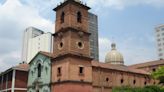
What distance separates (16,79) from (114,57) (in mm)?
21736

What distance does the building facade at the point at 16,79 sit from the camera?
4634 cm

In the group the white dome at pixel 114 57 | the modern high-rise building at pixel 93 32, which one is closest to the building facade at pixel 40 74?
the white dome at pixel 114 57

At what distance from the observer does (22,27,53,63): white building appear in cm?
9625

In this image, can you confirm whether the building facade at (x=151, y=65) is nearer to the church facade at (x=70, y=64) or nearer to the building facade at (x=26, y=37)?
the church facade at (x=70, y=64)

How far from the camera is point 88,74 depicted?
39.4m

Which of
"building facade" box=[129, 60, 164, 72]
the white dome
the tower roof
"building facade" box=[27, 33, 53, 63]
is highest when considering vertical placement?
"building facade" box=[27, 33, 53, 63]

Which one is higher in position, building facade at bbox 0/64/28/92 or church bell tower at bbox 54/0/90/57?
church bell tower at bbox 54/0/90/57

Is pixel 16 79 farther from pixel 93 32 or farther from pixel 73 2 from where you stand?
pixel 93 32

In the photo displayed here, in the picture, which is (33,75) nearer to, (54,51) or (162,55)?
(54,51)

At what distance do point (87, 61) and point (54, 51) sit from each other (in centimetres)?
541

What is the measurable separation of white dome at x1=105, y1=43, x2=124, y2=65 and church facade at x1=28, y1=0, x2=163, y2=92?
11.9 meters

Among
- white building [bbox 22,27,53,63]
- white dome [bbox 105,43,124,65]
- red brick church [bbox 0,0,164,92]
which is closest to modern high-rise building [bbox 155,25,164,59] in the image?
white building [bbox 22,27,53,63]

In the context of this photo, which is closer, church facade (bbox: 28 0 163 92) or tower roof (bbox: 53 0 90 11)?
A: church facade (bbox: 28 0 163 92)

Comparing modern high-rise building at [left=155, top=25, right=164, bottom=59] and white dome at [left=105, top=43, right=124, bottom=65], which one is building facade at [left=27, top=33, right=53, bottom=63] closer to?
white dome at [left=105, top=43, right=124, bottom=65]
